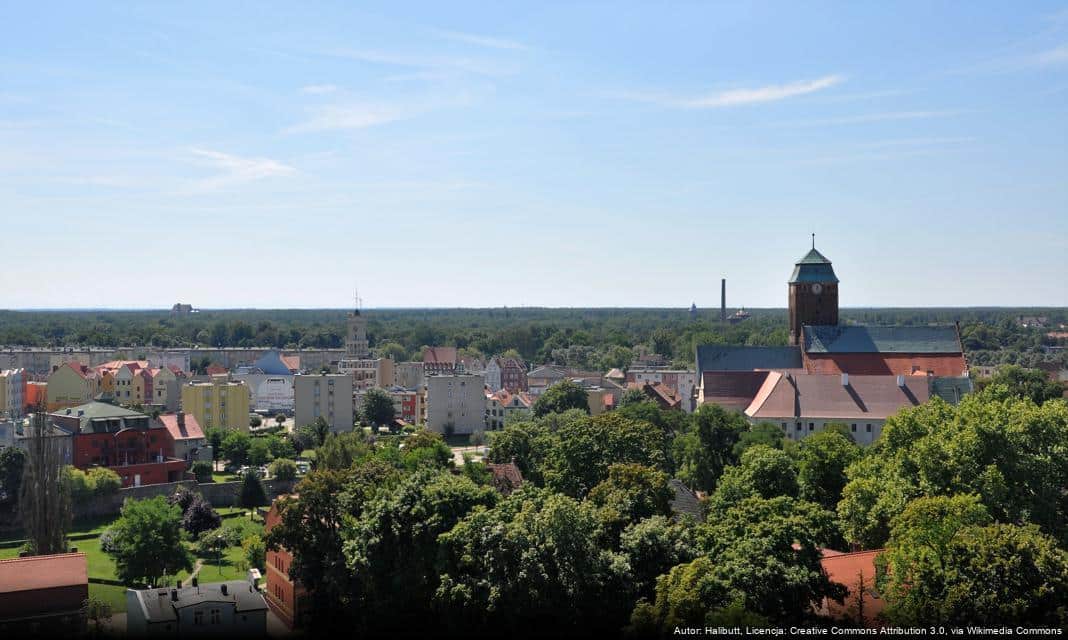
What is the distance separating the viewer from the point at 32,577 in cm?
3506

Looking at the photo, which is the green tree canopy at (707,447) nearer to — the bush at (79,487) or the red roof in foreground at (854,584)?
the red roof in foreground at (854,584)

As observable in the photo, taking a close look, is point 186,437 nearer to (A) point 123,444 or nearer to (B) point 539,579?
(A) point 123,444

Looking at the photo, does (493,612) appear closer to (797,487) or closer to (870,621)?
(870,621)

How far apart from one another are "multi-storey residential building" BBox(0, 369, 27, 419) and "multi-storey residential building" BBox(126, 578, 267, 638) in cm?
5751

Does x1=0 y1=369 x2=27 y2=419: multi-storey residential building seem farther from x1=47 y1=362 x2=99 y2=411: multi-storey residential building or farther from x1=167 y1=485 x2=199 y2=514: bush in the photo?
x1=167 y1=485 x2=199 y2=514: bush

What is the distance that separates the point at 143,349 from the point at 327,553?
133 meters

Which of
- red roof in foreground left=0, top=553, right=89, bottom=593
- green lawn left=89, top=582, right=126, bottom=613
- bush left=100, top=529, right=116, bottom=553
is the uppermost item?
red roof in foreground left=0, top=553, right=89, bottom=593

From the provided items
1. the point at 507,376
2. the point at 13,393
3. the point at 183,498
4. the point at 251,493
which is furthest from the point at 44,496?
the point at 507,376

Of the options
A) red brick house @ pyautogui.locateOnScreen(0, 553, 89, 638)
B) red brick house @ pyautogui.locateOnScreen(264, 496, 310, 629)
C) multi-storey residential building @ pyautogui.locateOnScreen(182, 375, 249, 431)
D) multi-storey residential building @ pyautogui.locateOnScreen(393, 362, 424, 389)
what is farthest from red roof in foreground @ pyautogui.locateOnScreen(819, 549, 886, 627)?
multi-storey residential building @ pyautogui.locateOnScreen(393, 362, 424, 389)

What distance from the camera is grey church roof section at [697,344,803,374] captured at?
7506cm

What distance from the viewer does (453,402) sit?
87.1m

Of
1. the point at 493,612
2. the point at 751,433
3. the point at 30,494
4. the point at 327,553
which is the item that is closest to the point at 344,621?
the point at 327,553

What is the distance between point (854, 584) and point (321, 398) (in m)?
61.9

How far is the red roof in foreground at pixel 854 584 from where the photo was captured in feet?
90.2
